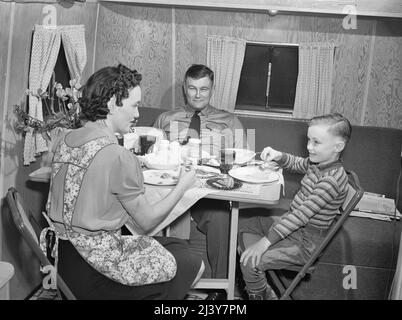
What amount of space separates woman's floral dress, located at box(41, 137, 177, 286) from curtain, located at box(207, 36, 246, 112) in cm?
145

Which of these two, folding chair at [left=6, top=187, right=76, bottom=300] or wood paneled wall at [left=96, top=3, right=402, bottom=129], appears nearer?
folding chair at [left=6, top=187, right=76, bottom=300]

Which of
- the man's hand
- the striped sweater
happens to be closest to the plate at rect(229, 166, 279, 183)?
the striped sweater

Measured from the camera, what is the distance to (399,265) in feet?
5.51

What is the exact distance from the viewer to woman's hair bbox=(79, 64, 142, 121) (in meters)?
1.64

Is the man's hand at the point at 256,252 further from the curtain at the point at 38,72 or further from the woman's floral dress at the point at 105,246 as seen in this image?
the curtain at the point at 38,72

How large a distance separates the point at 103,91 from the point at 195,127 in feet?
4.14

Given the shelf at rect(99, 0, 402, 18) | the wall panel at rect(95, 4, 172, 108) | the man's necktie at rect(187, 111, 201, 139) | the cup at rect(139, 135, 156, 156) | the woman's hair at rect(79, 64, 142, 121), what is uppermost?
the shelf at rect(99, 0, 402, 18)

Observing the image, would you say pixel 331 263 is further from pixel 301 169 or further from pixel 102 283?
pixel 102 283

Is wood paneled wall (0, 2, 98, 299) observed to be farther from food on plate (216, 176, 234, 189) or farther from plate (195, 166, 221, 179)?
food on plate (216, 176, 234, 189)

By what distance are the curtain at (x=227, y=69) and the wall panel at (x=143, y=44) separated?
33 cm

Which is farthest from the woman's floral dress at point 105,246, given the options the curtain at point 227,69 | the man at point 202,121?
the curtain at point 227,69
